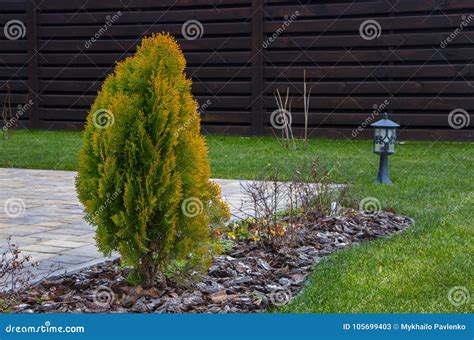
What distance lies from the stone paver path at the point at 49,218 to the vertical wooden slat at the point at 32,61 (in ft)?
17.1

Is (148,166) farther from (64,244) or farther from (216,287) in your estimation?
(64,244)

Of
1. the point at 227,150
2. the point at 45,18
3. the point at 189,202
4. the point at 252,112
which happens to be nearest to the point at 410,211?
the point at 189,202

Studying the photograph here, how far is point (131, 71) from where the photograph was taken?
3535mm

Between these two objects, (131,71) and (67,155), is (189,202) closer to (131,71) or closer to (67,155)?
(131,71)

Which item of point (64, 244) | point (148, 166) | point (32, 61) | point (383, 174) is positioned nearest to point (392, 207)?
point (383, 174)

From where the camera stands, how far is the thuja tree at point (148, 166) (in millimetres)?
3387

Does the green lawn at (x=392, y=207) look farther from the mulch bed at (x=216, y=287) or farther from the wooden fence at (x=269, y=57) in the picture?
the wooden fence at (x=269, y=57)

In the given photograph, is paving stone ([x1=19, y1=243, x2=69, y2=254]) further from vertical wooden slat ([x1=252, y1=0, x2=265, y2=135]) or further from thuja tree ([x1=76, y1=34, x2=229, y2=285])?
vertical wooden slat ([x1=252, y1=0, x2=265, y2=135])

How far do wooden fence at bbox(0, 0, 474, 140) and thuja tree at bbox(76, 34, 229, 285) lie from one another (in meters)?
8.14

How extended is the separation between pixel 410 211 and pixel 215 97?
7.09m

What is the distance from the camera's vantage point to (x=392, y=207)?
594 centimetres

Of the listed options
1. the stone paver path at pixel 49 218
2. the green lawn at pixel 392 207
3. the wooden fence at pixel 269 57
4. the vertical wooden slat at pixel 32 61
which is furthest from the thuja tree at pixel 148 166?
the vertical wooden slat at pixel 32 61

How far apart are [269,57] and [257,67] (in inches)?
10.0

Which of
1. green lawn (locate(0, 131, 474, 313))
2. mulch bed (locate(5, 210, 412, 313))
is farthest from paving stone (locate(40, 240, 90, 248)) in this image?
green lawn (locate(0, 131, 474, 313))
